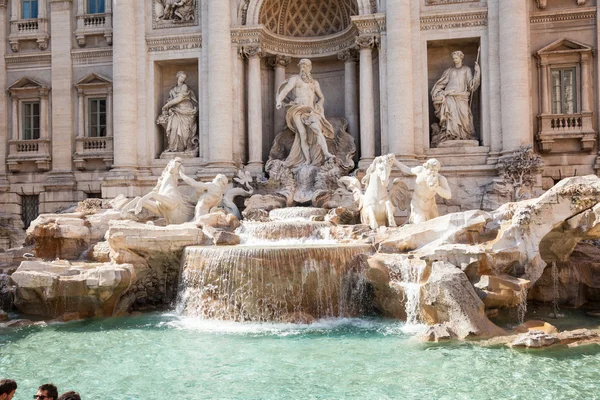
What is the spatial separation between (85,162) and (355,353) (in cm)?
1390

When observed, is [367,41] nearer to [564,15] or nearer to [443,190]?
[564,15]

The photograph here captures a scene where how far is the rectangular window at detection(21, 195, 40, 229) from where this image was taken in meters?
19.4

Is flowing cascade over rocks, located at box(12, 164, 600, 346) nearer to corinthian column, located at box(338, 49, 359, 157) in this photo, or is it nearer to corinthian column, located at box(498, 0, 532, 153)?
corinthian column, located at box(498, 0, 532, 153)

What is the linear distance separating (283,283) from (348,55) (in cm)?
970

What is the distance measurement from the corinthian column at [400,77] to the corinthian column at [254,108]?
13.5 ft

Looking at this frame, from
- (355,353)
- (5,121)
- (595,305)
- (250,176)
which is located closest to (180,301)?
(355,353)

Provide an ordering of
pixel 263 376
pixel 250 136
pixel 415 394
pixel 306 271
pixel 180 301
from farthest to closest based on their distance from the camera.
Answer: pixel 250 136, pixel 180 301, pixel 306 271, pixel 263 376, pixel 415 394

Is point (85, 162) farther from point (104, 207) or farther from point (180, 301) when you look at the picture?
point (180, 301)

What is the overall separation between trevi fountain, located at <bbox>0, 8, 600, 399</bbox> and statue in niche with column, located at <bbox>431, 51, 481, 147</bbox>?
6.23ft

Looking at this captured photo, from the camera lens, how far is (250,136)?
17.3 metres

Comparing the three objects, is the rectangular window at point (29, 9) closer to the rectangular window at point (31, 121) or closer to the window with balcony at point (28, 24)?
the window with balcony at point (28, 24)

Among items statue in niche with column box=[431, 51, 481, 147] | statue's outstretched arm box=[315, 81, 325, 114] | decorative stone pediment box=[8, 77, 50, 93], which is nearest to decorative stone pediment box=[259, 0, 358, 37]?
statue's outstretched arm box=[315, 81, 325, 114]

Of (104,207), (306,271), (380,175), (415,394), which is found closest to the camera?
(415,394)

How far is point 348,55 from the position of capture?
58.3 ft
